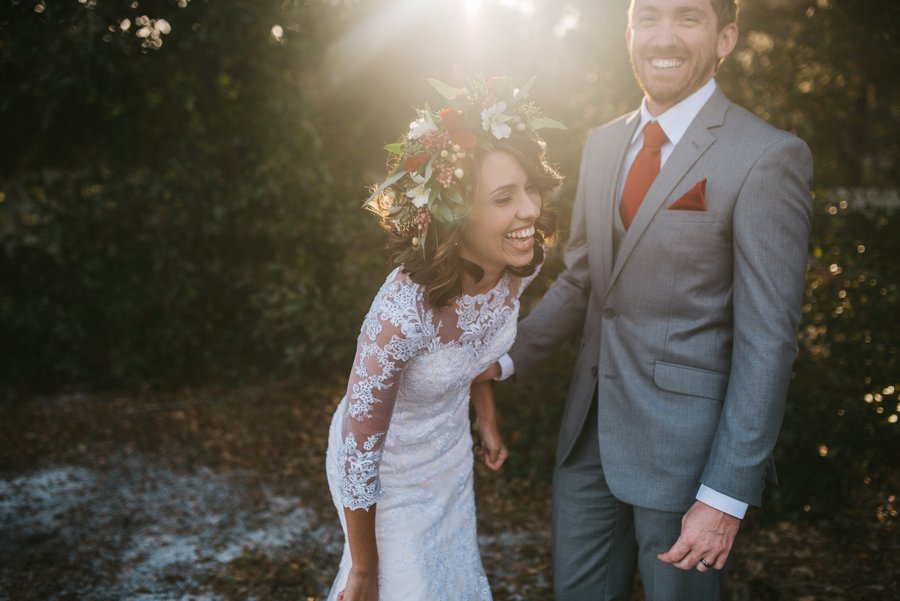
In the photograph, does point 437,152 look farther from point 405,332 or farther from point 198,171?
point 198,171

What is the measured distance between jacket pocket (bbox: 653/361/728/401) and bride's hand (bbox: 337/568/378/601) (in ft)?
3.52

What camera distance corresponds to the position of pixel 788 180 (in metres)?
1.92

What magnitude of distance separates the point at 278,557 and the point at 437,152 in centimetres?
280

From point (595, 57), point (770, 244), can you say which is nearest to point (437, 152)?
point (770, 244)

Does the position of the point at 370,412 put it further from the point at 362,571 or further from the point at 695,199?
the point at 695,199

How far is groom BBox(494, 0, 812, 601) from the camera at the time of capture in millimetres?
1898

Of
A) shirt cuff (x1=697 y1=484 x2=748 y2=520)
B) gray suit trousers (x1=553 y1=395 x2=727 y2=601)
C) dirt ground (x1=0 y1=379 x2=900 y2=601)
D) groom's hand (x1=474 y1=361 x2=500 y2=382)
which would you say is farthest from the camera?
dirt ground (x1=0 y1=379 x2=900 y2=601)

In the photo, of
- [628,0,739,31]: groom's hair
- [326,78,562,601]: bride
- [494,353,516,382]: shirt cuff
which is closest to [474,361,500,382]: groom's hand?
[494,353,516,382]: shirt cuff

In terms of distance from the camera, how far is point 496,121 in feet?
6.52

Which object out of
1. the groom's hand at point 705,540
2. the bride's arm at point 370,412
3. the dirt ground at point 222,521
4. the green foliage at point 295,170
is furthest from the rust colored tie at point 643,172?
the dirt ground at point 222,521

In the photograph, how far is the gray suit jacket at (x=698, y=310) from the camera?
189cm

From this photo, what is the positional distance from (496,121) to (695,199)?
63 cm

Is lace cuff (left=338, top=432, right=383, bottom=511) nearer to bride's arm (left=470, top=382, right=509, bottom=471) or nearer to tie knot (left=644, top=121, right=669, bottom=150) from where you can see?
bride's arm (left=470, top=382, right=509, bottom=471)

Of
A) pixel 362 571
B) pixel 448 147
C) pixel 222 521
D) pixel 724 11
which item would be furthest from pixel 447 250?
pixel 222 521
